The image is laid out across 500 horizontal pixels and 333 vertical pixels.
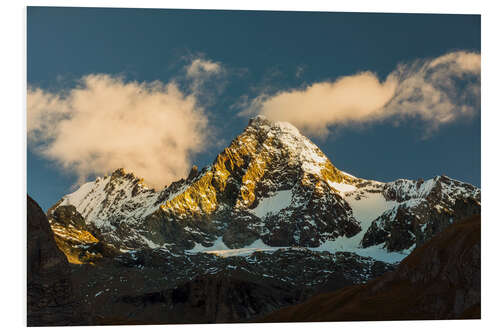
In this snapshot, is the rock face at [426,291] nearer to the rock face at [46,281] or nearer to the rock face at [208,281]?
the rock face at [46,281]

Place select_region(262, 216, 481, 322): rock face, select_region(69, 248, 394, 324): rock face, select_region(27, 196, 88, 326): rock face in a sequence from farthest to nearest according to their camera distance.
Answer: select_region(69, 248, 394, 324): rock face
select_region(262, 216, 481, 322): rock face
select_region(27, 196, 88, 326): rock face

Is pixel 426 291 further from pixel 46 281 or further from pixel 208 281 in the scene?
pixel 208 281

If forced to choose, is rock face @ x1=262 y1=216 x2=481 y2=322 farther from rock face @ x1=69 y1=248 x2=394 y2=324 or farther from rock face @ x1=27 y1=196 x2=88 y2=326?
rock face @ x1=69 y1=248 x2=394 y2=324

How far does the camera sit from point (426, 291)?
38.7m

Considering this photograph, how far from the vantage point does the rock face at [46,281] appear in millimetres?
32594

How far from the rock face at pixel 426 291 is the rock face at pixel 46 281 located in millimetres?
13928

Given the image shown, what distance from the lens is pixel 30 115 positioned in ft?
120

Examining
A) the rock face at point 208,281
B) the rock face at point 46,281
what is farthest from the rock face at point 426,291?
the rock face at point 208,281

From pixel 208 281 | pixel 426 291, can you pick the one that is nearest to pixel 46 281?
pixel 426 291

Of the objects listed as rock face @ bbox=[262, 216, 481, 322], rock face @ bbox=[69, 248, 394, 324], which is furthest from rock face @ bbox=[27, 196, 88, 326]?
rock face @ bbox=[69, 248, 394, 324]

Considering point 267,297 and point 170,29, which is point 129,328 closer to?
point 170,29

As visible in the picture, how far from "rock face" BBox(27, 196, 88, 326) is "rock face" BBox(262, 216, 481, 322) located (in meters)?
13.9

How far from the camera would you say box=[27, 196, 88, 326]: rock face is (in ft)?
107

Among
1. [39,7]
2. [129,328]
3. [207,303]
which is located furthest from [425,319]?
[207,303]
